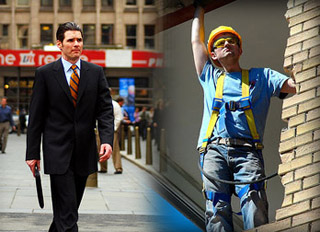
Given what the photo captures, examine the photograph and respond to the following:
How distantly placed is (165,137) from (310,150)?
61 centimetres

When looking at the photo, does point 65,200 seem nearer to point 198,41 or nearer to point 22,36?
point 198,41

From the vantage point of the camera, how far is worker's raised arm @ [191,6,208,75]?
296cm

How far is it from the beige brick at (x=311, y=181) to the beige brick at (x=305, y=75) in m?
0.40

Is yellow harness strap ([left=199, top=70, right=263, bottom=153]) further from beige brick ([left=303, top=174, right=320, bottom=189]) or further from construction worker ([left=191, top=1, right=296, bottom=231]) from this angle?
beige brick ([left=303, top=174, right=320, bottom=189])

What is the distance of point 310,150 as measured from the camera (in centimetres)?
291

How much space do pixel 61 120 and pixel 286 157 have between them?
153 cm

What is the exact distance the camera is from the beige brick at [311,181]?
290cm

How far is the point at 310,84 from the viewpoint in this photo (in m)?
2.83

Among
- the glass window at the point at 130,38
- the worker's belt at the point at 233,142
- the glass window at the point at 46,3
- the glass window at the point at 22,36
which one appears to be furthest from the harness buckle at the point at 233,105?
the glass window at the point at 46,3

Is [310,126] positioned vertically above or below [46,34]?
below

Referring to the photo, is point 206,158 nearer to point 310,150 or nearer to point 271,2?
point 310,150

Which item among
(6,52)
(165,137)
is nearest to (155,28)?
(165,137)

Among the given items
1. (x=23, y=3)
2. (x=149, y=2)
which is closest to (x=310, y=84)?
(x=149, y=2)

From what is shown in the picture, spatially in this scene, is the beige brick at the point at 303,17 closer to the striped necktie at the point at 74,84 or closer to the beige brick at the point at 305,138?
the beige brick at the point at 305,138
